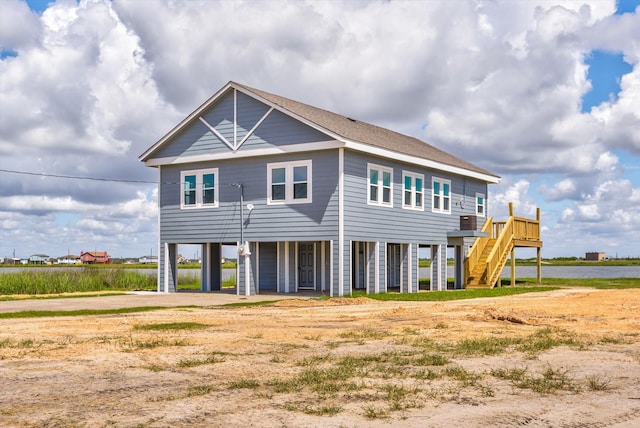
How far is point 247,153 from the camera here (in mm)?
28750

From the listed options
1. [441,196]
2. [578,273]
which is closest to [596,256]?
[578,273]

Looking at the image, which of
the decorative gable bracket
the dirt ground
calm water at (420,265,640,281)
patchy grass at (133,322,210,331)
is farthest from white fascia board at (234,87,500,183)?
calm water at (420,265,640,281)

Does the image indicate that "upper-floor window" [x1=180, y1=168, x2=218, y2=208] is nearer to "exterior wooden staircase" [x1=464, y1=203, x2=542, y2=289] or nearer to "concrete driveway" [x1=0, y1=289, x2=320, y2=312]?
"concrete driveway" [x1=0, y1=289, x2=320, y2=312]

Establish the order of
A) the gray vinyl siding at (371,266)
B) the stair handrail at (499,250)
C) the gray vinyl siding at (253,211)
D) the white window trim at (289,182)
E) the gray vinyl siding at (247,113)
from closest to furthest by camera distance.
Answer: the gray vinyl siding at (253,211) < the white window trim at (289,182) < the gray vinyl siding at (247,113) < the gray vinyl siding at (371,266) < the stair handrail at (499,250)

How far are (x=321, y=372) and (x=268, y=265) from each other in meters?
23.0

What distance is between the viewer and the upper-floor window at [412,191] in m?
30.9

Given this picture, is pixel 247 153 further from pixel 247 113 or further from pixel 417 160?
pixel 417 160

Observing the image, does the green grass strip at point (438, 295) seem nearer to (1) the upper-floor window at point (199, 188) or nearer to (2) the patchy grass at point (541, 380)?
(1) the upper-floor window at point (199, 188)

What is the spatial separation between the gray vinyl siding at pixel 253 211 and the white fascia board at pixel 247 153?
0.29 meters

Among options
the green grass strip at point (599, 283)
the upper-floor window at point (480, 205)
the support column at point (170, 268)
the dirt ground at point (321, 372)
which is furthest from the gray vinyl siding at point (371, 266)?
the green grass strip at point (599, 283)

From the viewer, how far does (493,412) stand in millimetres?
7723

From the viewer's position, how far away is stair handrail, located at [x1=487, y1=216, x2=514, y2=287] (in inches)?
1287

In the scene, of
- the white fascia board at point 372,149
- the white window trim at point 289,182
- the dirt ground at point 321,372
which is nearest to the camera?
the dirt ground at point 321,372

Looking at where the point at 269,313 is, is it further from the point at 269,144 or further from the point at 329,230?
the point at 269,144
